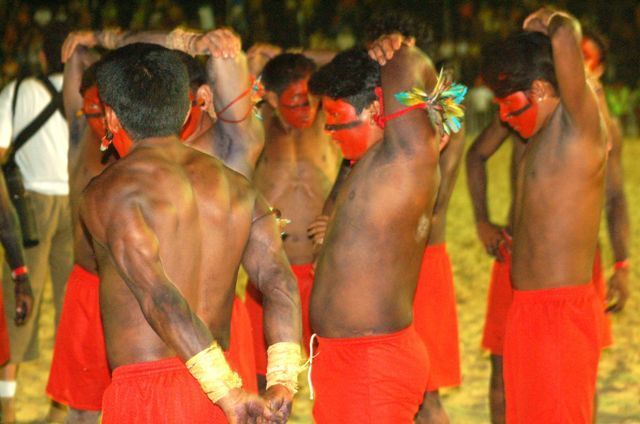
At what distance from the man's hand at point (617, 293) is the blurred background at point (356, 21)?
15770mm

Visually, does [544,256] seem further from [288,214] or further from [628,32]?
[628,32]

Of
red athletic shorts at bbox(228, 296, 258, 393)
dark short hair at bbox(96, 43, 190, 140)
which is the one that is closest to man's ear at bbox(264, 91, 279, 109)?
red athletic shorts at bbox(228, 296, 258, 393)

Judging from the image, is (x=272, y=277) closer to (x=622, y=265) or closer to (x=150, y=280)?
(x=150, y=280)

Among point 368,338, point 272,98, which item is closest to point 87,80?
point 272,98

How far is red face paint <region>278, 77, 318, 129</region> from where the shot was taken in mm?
6219

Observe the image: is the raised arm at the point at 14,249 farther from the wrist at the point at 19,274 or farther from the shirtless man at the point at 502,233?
the shirtless man at the point at 502,233

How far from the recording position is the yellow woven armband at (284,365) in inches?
134

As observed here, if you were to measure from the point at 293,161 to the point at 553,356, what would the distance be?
2.34m

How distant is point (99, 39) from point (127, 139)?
217cm

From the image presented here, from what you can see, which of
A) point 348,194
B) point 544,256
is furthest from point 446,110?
point 544,256

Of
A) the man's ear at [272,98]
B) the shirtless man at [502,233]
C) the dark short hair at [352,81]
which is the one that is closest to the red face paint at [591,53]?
the shirtless man at [502,233]

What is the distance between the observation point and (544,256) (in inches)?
181

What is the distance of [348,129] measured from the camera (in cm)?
441

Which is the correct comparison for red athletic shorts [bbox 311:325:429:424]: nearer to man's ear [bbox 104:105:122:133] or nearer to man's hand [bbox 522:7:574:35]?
man's ear [bbox 104:105:122:133]
